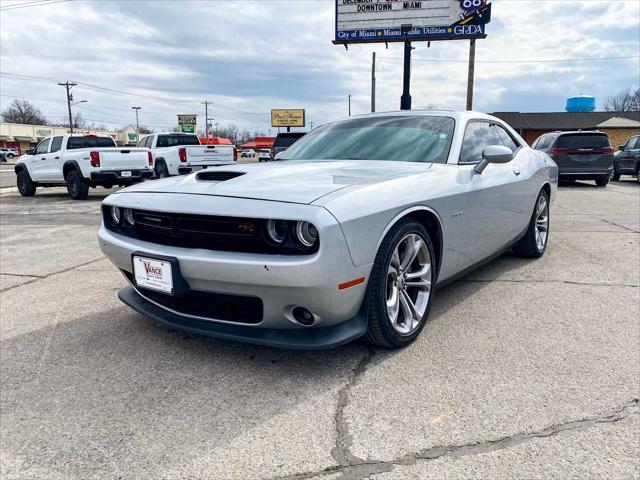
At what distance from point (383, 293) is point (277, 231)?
634 millimetres

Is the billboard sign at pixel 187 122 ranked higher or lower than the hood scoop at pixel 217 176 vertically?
higher

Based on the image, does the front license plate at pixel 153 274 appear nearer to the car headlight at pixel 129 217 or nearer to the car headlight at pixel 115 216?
the car headlight at pixel 129 217

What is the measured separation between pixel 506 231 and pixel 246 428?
110 inches

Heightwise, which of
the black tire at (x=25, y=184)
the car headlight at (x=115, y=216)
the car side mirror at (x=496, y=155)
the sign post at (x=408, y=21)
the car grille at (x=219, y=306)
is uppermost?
the sign post at (x=408, y=21)

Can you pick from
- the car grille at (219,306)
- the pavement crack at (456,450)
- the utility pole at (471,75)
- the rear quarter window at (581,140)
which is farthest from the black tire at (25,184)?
the utility pole at (471,75)

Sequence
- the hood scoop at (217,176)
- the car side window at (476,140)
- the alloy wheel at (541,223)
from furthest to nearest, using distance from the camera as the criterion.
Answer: the alloy wheel at (541,223)
the car side window at (476,140)
the hood scoop at (217,176)

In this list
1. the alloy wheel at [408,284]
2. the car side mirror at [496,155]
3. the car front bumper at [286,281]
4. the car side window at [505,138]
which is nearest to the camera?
the car front bumper at [286,281]

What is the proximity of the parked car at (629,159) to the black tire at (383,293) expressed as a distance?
15528 millimetres

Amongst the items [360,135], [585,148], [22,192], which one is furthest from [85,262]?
[585,148]

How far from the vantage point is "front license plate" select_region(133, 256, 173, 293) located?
2.39 metres

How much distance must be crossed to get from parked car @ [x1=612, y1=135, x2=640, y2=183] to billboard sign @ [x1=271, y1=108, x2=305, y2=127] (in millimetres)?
64149

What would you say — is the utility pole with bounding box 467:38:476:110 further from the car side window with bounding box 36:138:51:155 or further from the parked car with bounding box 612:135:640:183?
the car side window with bounding box 36:138:51:155

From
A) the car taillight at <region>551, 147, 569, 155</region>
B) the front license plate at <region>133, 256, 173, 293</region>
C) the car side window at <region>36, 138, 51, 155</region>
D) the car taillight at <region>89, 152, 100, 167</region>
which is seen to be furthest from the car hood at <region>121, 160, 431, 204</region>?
the car taillight at <region>551, 147, 569, 155</region>

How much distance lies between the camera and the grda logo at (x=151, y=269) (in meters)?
2.43
